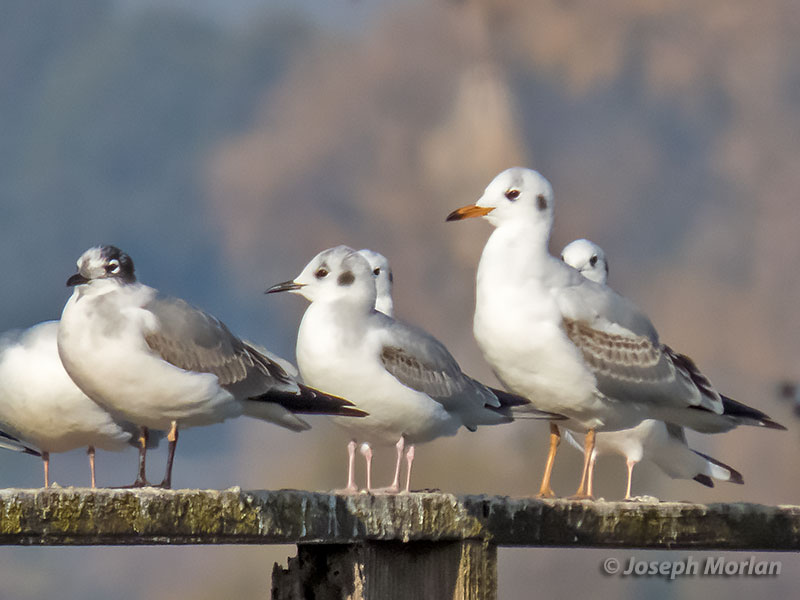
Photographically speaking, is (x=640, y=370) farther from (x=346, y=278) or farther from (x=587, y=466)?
(x=346, y=278)

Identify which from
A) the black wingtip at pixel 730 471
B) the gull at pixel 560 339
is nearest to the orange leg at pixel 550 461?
the gull at pixel 560 339

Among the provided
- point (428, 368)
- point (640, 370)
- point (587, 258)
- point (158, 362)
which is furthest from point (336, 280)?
point (587, 258)

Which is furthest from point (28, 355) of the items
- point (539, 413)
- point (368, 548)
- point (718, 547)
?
point (718, 547)

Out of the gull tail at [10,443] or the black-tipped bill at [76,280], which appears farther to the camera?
the gull tail at [10,443]

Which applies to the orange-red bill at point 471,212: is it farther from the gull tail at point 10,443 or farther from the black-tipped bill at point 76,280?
the gull tail at point 10,443

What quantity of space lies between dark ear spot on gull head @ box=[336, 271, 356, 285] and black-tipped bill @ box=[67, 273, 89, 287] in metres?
1.21

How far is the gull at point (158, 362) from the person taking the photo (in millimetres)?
Answer: 5543

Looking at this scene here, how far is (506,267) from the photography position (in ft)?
20.7

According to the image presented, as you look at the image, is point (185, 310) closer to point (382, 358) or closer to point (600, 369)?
point (382, 358)

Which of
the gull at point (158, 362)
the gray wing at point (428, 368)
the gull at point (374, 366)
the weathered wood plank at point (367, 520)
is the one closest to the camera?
the weathered wood plank at point (367, 520)

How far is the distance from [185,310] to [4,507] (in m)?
1.89

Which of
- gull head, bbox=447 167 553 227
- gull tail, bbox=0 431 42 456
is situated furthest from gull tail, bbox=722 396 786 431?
gull tail, bbox=0 431 42 456

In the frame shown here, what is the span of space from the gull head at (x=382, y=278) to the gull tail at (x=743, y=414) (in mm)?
1728

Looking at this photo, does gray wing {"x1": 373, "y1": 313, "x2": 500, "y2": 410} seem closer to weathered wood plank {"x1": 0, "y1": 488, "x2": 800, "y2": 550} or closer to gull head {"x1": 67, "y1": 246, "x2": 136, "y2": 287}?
gull head {"x1": 67, "y1": 246, "x2": 136, "y2": 287}
